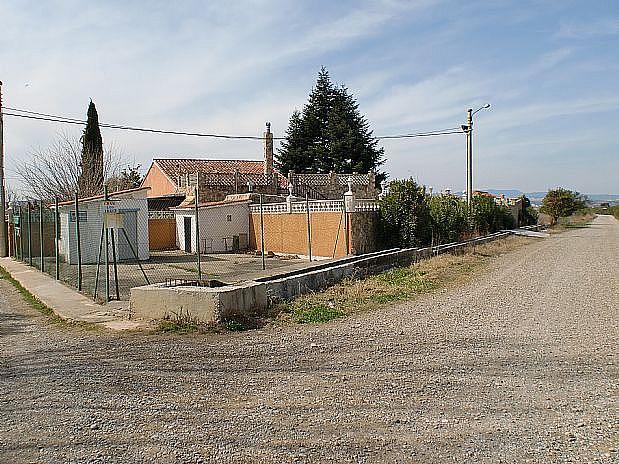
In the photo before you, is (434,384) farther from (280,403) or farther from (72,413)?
(72,413)

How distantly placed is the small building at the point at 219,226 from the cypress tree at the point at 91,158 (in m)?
12.8

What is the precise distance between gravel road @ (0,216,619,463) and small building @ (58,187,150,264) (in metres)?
10.6

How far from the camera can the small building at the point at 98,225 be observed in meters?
20.1

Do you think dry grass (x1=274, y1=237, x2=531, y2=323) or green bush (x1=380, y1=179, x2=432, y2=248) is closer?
dry grass (x1=274, y1=237, x2=531, y2=323)

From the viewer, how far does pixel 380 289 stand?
12.9 meters

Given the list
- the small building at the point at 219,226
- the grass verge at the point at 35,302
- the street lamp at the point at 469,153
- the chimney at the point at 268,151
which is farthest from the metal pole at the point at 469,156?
the grass verge at the point at 35,302

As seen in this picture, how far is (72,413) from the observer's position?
5.18 meters

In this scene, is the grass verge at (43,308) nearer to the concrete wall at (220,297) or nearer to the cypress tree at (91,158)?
the concrete wall at (220,297)

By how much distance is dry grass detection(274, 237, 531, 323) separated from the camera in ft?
33.2

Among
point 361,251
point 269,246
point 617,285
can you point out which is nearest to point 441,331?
point 617,285

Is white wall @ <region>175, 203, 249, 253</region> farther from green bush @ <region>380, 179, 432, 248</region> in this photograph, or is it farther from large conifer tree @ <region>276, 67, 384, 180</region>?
large conifer tree @ <region>276, 67, 384, 180</region>

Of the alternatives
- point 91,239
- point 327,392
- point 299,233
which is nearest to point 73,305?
point 327,392

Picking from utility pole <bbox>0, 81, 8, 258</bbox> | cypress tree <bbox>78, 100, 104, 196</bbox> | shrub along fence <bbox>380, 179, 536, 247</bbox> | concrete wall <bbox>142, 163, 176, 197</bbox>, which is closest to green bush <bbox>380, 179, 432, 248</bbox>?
shrub along fence <bbox>380, 179, 536, 247</bbox>

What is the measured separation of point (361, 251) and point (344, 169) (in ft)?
96.1
